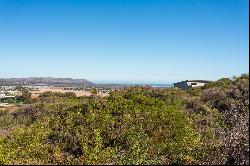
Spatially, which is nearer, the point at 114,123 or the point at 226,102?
the point at 114,123

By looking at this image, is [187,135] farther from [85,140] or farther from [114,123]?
[85,140]

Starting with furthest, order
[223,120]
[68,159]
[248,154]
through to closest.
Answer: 1. [223,120]
2. [68,159]
3. [248,154]

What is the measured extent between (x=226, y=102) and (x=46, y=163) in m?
14.3

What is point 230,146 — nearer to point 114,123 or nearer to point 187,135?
point 187,135

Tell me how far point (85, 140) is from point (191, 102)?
11817mm

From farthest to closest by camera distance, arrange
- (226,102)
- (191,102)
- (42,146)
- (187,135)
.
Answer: (191,102) → (226,102) → (187,135) → (42,146)

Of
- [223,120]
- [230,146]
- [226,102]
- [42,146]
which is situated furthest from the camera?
[226,102]

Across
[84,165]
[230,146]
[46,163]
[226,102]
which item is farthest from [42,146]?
[226,102]

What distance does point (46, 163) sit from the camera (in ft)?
42.2

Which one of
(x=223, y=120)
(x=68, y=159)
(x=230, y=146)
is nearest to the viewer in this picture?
(x=230, y=146)

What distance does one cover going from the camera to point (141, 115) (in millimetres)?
19719

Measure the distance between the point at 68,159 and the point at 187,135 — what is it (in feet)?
20.7

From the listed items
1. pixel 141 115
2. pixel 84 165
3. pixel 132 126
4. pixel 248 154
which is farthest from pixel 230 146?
pixel 141 115

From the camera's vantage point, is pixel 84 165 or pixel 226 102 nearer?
pixel 84 165
